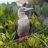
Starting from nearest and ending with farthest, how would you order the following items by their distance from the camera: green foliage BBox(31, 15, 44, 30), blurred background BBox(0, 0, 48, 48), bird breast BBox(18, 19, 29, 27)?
blurred background BBox(0, 0, 48, 48) < green foliage BBox(31, 15, 44, 30) < bird breast BBox(18, 19, 29, 27)

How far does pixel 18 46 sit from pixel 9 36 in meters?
0.09

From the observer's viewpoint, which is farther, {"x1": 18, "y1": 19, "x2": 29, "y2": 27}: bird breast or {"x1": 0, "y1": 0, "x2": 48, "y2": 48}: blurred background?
{"x1": 18, "y1": 19, "x2": 29, "y2": 27}: bird breast

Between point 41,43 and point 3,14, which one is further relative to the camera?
point 3,14

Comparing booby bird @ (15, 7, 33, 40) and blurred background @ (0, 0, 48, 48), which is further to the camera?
booby bird @ (15, 7, 33, 40)

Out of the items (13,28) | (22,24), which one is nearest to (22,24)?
(22,24)

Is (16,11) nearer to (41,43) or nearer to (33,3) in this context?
(33,3)

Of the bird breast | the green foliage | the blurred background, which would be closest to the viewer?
the blurred background

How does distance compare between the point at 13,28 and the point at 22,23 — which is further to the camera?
the point at 22,23

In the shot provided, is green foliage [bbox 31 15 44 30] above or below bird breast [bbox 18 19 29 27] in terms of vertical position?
above

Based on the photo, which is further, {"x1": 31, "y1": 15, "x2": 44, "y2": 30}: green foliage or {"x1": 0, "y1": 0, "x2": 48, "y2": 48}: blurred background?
{"x1": 31, "y1": 15, "x2": 44, "y2": 30}: green foliage

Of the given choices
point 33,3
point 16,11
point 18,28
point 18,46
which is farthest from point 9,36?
point 33,3

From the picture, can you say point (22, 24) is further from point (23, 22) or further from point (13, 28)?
point (13, 28)

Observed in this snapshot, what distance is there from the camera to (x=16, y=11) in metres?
1.35

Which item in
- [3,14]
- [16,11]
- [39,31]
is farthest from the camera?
[16,11]
